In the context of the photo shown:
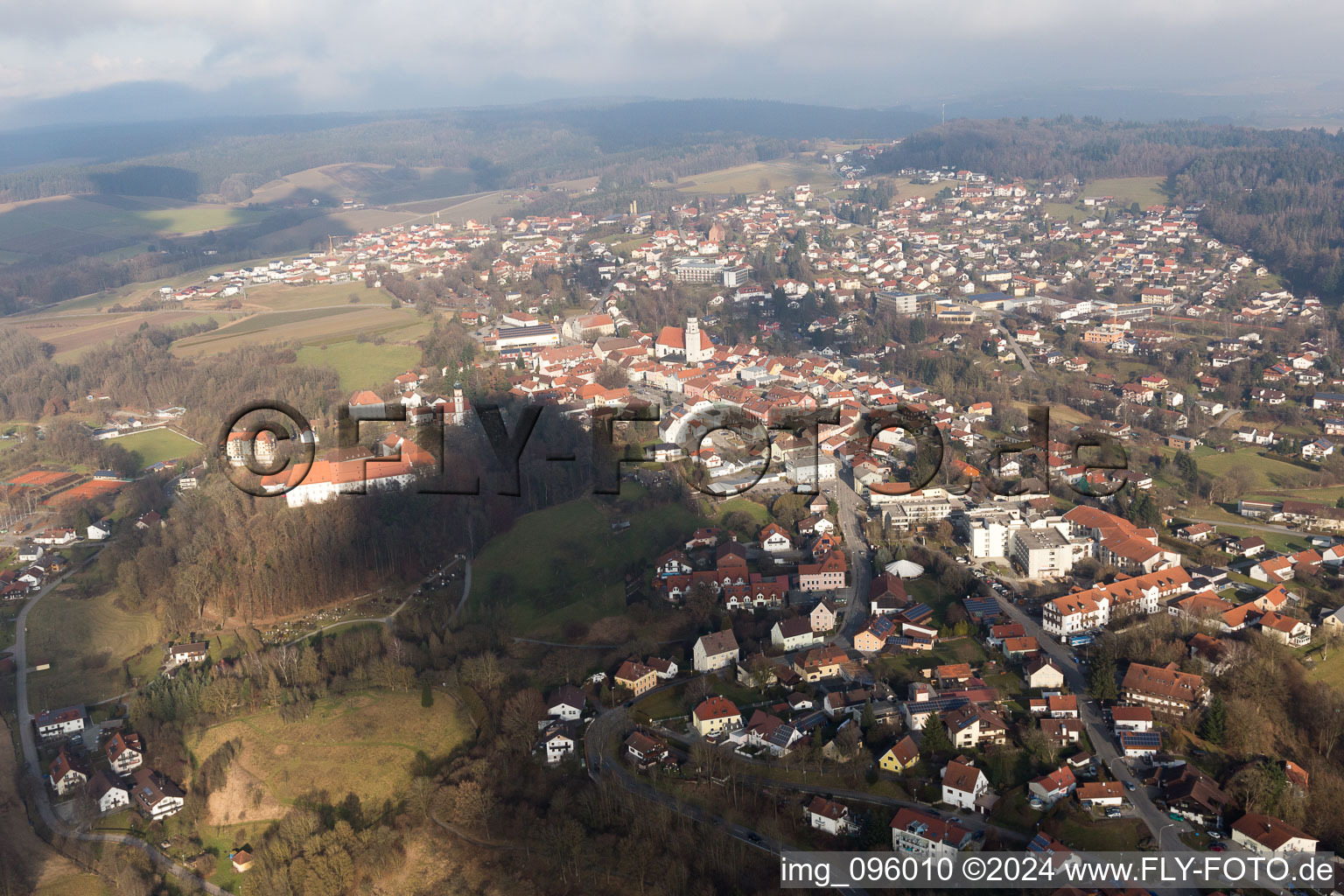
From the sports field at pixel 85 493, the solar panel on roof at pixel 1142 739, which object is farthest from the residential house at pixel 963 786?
the sports field at pixel 85 493

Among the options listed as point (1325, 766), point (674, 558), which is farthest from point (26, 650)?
point (1325, 766)

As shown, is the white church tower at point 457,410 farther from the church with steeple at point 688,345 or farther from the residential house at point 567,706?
the residential house at point 567,706

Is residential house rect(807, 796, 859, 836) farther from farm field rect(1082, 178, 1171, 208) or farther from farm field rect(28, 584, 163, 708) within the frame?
farm field rect(1082, 178, 1171, 208)

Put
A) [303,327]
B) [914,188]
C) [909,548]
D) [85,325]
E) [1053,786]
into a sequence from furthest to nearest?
[914,188] < [85,325] < [303,327] < [909,548] < [1053,786]

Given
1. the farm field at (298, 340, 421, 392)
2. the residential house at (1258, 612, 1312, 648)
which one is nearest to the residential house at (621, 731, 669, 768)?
the residential house at (1258, 612, 1312, 648)

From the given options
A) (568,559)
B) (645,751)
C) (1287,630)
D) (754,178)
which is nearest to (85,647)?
(568,559)

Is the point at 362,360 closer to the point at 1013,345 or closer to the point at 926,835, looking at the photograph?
the point at 1013,345

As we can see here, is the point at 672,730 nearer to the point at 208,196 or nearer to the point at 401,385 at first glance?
the point at 401,385
